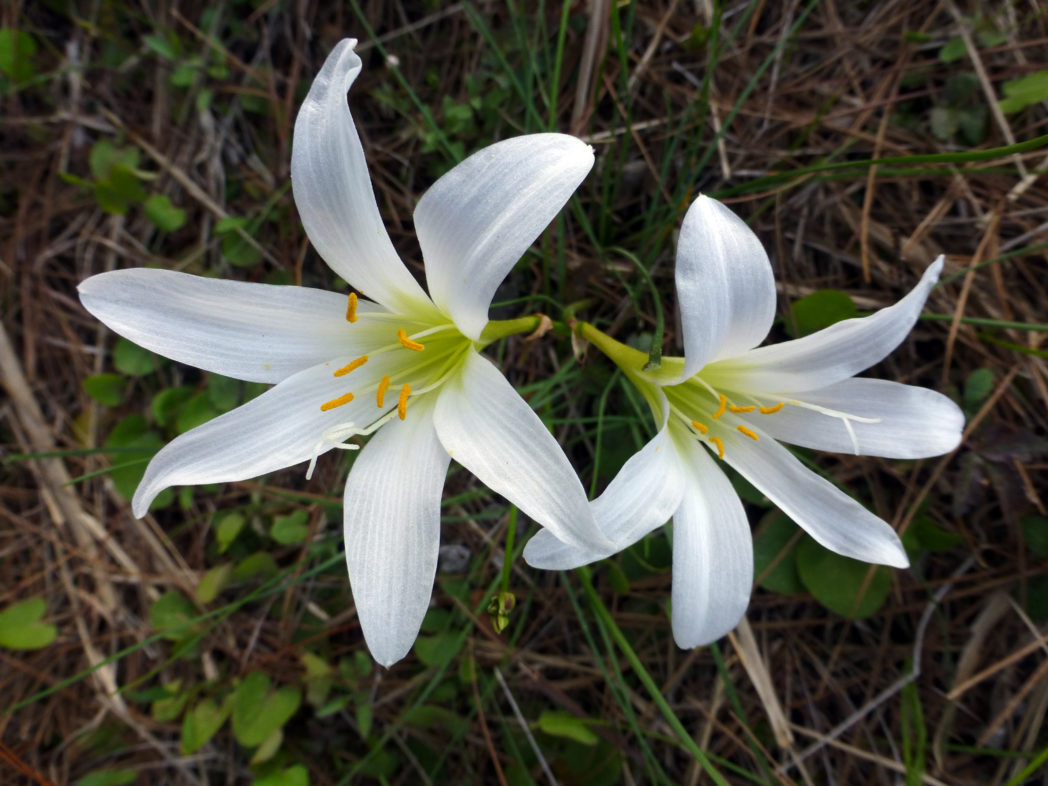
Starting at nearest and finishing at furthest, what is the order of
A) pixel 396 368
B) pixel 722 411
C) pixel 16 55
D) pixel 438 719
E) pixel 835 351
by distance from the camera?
pixel 835 351, pixel 722 411, pixel 396 368, pixel 438 719, pixel 16 55

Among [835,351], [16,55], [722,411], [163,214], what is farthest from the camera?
[16,55]

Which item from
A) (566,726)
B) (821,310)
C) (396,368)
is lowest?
(566,726)

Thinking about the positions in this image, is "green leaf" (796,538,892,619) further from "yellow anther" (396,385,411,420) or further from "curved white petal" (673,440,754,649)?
"yellow anther" (396,385,411,420)

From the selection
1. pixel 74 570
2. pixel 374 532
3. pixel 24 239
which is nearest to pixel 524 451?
pixel 374 532

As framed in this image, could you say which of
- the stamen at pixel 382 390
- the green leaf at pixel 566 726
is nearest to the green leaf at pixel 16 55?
the stamen at pixel 382 390

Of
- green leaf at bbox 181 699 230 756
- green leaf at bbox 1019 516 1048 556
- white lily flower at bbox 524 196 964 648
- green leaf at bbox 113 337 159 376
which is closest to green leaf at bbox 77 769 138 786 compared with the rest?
green leaf at bbox 181 699 230 756

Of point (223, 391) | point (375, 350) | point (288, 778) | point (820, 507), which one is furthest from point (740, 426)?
point (288, 778)

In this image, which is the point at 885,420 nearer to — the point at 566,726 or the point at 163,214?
the point at 566,726
